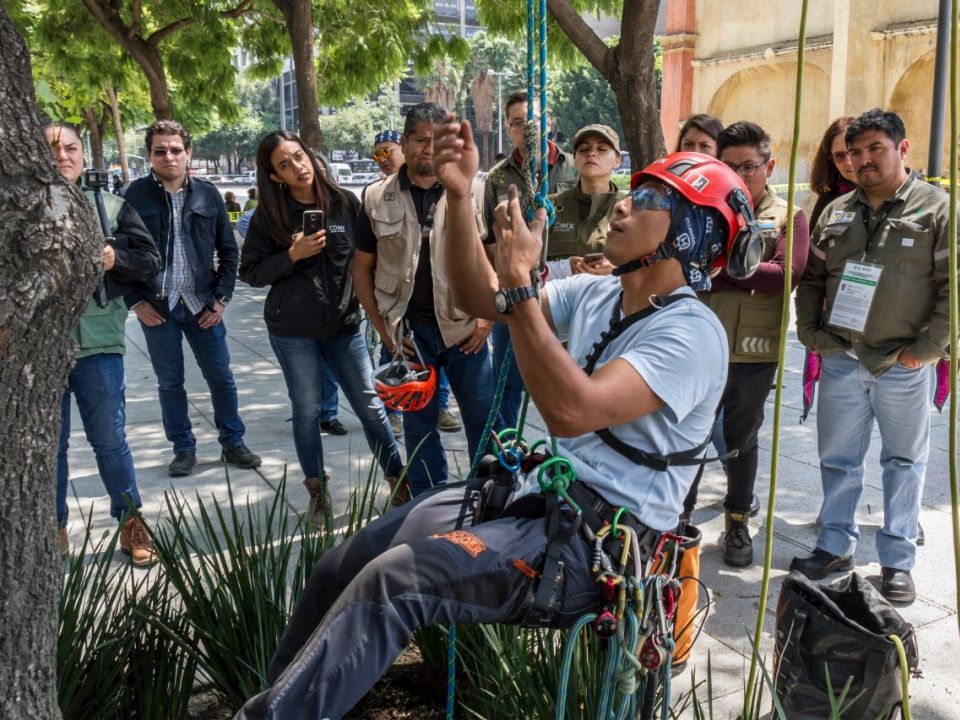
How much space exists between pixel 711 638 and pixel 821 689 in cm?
96

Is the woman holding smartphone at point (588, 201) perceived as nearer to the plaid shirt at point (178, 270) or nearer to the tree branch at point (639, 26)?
the plaid shirt at point (178, 270)

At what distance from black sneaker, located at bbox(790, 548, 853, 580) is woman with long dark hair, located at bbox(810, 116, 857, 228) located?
1627 millimetres

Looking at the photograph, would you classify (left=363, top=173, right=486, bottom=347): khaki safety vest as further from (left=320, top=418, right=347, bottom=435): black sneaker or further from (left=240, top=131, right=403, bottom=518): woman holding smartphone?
(left=320, top=418, right=347, bottom=435): black sneaker

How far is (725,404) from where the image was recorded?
4.20 meters

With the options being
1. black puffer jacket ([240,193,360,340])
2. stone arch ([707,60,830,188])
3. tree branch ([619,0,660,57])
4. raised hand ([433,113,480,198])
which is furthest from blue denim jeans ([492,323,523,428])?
stone arch ([707,60,830,188])

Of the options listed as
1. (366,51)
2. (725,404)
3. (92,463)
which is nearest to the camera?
(725,404)

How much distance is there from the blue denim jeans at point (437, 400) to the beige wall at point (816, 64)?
16.9 metres

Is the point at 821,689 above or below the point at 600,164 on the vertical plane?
below

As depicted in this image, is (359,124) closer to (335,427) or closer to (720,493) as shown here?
(335,427)

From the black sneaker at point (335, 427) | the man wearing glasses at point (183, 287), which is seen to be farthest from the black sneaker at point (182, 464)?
the black sneaker at point (335, 427)

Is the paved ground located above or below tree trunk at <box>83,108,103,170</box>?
below

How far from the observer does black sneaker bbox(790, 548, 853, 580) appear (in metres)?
3.92

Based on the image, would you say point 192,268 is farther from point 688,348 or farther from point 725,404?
point 688,348

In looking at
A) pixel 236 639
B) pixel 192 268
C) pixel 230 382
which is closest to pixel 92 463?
pixel 230 382
